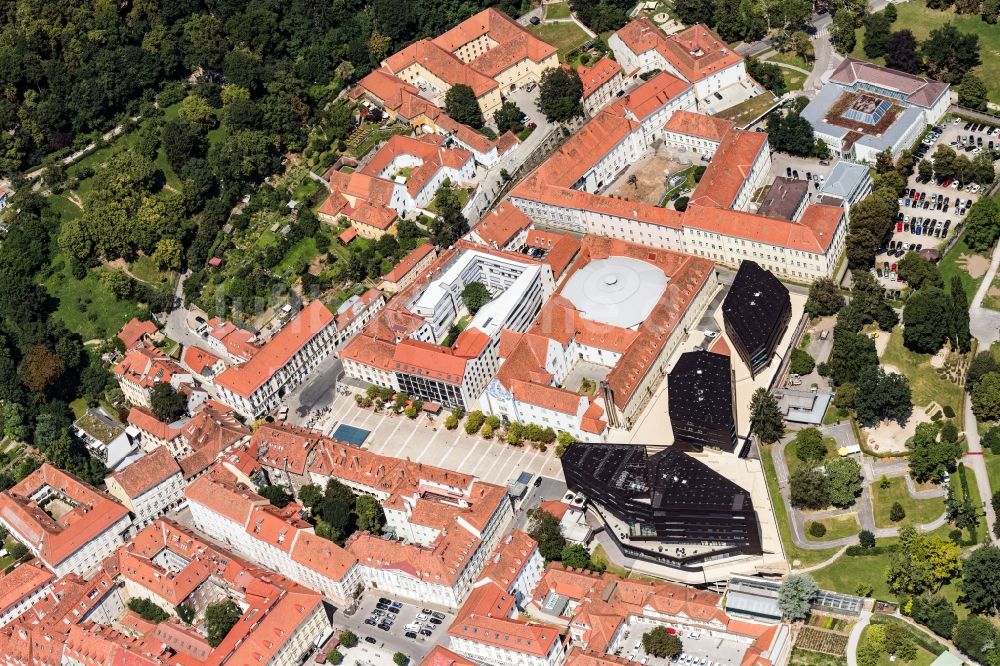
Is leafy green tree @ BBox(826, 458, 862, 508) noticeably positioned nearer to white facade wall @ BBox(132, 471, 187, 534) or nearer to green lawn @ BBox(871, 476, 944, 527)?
green lawn @ BBox(871, 476, 944, 527)

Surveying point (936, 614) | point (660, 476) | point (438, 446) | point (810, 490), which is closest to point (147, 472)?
point (438, 446)

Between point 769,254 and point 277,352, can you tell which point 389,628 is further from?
point 769,254

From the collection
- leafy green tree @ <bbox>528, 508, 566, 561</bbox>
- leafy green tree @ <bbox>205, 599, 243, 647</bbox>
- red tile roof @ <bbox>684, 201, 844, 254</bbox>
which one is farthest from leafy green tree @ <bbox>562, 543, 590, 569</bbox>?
red tile roof @ <bbox>684, 201, 844, 254</bbox>

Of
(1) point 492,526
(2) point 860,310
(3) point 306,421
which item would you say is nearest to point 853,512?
(2) point 860,310

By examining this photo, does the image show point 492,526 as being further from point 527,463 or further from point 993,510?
point 993,510

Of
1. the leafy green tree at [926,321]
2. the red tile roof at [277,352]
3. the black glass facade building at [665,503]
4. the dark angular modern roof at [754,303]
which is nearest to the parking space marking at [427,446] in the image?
the black glass facade building at [665,503]

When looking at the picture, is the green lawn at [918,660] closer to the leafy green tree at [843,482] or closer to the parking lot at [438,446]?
the leafy green tree at [843,482]

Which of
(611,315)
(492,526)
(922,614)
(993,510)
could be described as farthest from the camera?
(611,315)
